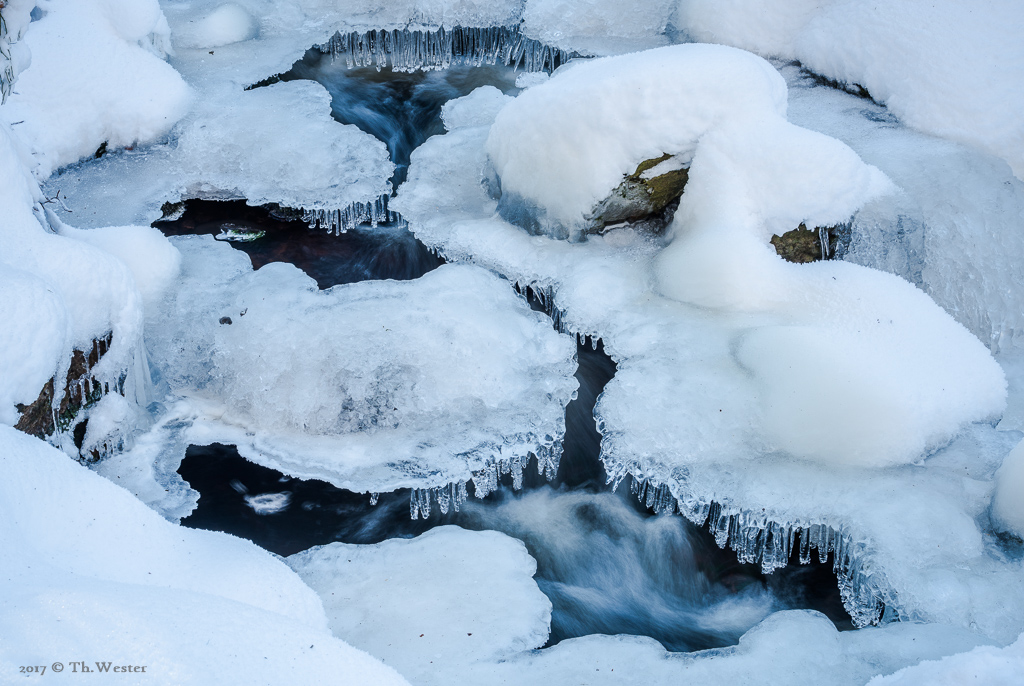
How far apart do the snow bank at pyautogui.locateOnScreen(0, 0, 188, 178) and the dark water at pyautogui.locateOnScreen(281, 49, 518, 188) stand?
3.83 feet

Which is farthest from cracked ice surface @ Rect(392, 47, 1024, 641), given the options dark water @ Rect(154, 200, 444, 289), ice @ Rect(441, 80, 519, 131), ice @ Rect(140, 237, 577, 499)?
ice @ Rect(441, 80, 519, 131)

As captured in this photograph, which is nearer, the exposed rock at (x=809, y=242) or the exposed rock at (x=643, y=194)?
the exposed rock at (x=809, y=242)

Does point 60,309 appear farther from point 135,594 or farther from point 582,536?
point 582,536

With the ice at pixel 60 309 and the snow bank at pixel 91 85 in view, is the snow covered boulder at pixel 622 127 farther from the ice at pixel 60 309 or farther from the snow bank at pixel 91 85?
the snow bank at pixel 91 85

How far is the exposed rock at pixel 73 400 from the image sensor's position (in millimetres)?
3104

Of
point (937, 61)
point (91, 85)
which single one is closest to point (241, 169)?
point (91, 85)

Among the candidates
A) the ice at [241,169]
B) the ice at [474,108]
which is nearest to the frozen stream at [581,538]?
the ice at [241,169]

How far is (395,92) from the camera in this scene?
660 cm

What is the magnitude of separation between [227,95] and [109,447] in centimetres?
322

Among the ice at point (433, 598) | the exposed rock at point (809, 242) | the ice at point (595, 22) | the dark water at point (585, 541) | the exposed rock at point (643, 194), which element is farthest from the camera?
the ice at point (595, 22)

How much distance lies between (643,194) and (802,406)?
62.8 inches

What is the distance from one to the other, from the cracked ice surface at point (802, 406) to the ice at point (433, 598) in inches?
26.3

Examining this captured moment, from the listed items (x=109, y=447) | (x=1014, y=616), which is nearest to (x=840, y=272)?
(x=1014, y=616)

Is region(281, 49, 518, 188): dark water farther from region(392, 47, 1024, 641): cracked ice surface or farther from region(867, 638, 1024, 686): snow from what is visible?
region(867, 638, 1024, 686): snow
